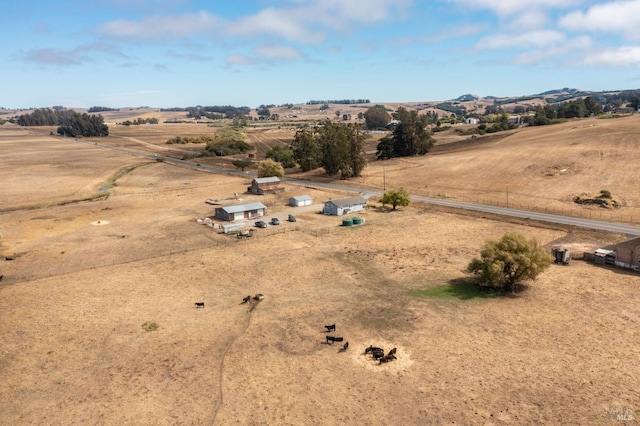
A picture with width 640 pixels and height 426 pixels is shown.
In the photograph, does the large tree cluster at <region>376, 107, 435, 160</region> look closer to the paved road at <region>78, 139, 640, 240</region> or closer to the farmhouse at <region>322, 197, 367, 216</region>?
the paved road at <region>78, 139, 640, 240</region>

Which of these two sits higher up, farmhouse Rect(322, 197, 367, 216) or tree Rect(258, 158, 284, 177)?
tree Rect(258, 158, 284, 177)

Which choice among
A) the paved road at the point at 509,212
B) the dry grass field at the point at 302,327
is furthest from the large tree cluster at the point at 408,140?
the dry grass field at the point at 302,327

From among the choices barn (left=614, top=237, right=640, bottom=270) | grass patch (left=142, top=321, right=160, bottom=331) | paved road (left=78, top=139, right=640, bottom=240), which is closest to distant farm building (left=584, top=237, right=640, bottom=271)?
barn (left=614, top=237, right=640, bottom=270)

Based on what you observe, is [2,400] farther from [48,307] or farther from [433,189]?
[433,189]

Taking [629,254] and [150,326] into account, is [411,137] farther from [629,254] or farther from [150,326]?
[150,326]

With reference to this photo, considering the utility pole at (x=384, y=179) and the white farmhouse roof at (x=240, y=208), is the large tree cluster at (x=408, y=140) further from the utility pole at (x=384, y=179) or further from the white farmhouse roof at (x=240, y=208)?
the white farmhouse roof at (x=240, y=208)

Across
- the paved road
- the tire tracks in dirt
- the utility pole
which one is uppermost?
the utility pole
